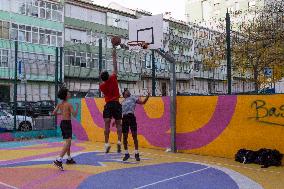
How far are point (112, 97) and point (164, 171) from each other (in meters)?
2.34

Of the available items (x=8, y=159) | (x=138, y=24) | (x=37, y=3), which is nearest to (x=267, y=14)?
(x=138, y=24)

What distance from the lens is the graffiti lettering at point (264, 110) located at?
28.0 feet

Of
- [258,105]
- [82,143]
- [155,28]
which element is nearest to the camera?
[258,105]

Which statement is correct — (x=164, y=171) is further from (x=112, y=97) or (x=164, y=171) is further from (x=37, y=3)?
(x=37, y=3)

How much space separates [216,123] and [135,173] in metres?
3.16

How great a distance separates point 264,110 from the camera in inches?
345

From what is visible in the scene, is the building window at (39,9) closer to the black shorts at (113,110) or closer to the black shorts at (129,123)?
the black shorts at (113,110)

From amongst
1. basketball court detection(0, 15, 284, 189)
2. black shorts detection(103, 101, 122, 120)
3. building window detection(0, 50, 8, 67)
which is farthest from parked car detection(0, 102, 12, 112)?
building window detection(0, 50, 8, 67)

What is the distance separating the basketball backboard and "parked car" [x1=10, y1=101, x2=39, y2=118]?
6333 millimetres

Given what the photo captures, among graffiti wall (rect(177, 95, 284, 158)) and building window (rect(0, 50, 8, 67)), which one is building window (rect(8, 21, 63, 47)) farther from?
graffiti wall (rect(177, 95, 284, 158))

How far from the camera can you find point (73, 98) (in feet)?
46.3

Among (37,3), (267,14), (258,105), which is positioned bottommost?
(258,105)

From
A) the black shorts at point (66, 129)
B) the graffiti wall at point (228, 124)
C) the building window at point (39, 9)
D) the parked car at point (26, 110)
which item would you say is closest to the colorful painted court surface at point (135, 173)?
the graffiti wall at point (228, 124)

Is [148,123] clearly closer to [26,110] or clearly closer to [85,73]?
[26,110]
